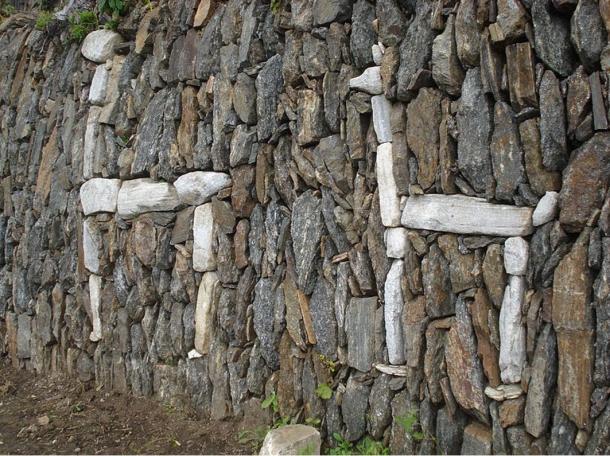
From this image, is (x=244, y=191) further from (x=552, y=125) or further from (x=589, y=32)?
(x=589, y=32)

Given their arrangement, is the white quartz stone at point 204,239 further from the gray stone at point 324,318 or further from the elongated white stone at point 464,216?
the elongated white stone at point 464,216

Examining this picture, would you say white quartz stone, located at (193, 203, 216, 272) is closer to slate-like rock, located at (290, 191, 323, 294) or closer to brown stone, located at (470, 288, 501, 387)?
slate-like rock, located at (290, 191, 323, 294)

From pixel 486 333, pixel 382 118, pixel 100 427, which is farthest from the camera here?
pixel 100 427

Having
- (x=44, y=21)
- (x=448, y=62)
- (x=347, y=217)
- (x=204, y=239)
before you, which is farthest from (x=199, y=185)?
(x=44, y=21)

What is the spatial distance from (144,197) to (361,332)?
2.32 metres

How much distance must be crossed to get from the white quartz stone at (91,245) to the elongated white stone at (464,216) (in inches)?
129

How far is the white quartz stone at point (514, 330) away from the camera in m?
3.48

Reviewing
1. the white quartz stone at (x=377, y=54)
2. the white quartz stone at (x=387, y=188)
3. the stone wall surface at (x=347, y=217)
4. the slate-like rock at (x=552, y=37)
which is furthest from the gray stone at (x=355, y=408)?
the slate-like rock at (x=552, y=37)

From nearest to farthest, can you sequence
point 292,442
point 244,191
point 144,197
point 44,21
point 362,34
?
point 292,442 → point 362,34 → point 244,191 → point 144,197 → point 44,21

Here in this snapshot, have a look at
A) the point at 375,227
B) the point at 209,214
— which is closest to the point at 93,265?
the point at 209,214

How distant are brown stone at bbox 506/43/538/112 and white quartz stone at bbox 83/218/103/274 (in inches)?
159

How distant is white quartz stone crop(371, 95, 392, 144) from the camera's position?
4.17 metres

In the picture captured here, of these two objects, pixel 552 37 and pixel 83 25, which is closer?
pixel 552 37

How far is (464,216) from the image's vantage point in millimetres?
3719
